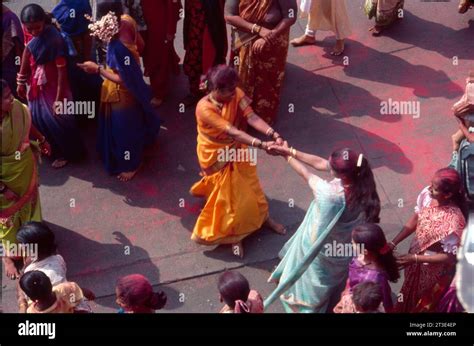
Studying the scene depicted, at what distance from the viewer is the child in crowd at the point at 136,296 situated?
5.18 m

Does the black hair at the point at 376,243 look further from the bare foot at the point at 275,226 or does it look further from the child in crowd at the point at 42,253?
the child in crowd at the point at 42,253

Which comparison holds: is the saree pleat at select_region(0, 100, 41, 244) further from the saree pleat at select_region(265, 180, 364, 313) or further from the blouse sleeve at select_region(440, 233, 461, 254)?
the blouse sleeve at select_region(440, 233, 461, 254)

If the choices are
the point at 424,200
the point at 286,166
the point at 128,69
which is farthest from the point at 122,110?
the point at 424,200

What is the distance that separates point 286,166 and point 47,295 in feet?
9.25

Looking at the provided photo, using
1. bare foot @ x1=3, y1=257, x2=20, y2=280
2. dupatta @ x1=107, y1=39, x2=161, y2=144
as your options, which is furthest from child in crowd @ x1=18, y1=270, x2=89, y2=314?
dupatta @ x1=107, y1=39, x2=161, y2=144

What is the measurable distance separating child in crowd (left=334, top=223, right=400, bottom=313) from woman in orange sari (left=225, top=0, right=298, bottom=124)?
237cm

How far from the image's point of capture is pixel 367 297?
499cm

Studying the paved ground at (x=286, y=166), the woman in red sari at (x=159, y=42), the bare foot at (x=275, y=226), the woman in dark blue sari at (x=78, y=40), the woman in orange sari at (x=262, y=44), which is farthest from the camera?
the woman in red sari at (x=159, y=42)

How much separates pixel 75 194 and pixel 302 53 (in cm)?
272

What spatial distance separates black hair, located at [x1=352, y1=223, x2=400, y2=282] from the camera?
530 cm

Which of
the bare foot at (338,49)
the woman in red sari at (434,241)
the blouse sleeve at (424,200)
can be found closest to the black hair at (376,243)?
the woman in red sari at (434,241)

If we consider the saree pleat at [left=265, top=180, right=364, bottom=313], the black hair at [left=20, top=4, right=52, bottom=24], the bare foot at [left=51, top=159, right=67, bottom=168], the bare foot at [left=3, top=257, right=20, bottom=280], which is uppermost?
the black hair at [left=20, top=4, right=52, bottom=24]

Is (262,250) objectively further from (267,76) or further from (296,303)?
(267,76)

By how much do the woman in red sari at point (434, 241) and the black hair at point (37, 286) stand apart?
2212mm
